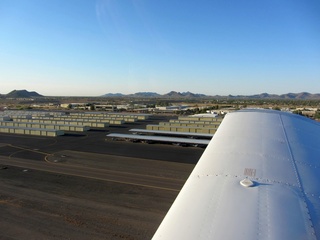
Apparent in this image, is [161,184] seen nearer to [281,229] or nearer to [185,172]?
[185,172]

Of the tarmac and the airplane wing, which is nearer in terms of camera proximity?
the airplane wing

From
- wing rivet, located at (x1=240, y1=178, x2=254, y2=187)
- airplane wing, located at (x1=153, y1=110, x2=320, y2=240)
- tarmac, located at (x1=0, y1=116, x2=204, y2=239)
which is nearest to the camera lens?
airplane wing, located at (x1=153, y1=110, x2=320, y2=240)

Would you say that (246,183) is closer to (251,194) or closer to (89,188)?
(251,194)

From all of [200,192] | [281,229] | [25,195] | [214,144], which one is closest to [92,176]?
[25,195]

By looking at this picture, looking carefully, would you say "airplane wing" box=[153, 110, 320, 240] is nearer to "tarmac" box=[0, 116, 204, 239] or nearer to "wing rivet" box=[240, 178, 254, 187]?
"wing rivet" box=[240, 178, 254, 187]

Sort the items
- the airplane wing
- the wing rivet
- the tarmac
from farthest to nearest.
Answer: the tarmac < the wing rivet < the airplane wing

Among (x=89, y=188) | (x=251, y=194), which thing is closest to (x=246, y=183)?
(x=251, y=194)

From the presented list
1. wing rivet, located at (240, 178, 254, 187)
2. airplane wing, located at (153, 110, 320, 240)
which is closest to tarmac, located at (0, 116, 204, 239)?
airplane wing, located at (153, 110, 320, 240)

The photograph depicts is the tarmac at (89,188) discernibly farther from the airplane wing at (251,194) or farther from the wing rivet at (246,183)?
the wing rivet at (246,183)
